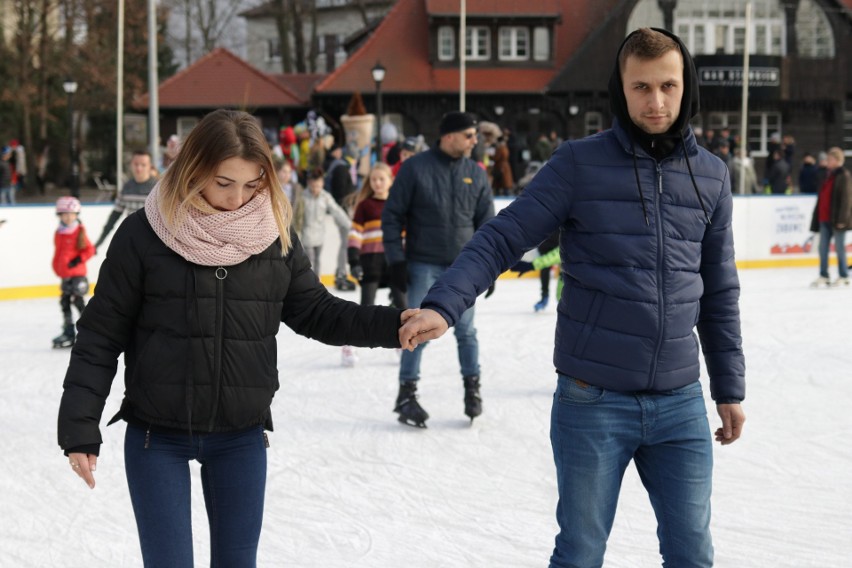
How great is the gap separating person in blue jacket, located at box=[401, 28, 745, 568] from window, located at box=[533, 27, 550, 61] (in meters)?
29.6

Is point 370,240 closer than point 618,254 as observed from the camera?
No

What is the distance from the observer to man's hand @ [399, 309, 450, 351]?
256 cm

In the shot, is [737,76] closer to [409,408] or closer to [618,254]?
[409,408]

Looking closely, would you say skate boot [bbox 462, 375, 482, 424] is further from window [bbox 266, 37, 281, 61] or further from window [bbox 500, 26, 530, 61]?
window [bbox 266, 37, 281, 61]

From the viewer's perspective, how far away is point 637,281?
8.51 feet

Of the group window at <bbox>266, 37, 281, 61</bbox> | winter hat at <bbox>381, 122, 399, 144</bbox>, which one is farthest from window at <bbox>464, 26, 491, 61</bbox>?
window at <bbox>266, 37, 281, 61</bbox>

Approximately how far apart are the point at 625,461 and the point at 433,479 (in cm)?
239

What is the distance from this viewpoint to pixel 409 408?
6.02m

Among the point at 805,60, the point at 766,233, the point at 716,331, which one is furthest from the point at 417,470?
the point at 805,60

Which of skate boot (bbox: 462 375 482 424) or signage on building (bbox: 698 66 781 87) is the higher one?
signage on building (bbox: 698 66 781 87)

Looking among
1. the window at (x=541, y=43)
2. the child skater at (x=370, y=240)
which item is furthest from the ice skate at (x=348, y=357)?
the window at (x=541, y=43)

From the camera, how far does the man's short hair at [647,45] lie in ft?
8.45

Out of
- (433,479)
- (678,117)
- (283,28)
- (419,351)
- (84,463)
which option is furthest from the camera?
(283,28)

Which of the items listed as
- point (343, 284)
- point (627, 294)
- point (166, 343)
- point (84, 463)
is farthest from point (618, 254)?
point (343, 284)
